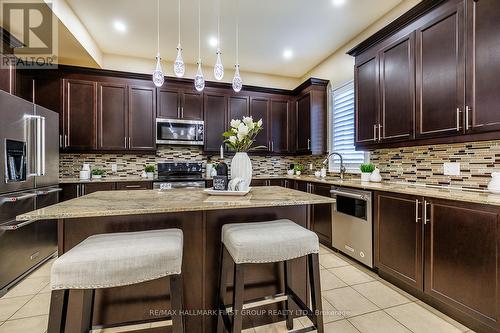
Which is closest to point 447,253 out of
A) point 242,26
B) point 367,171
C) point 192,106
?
point 367,171

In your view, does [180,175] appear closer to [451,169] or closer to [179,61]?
[179,61]

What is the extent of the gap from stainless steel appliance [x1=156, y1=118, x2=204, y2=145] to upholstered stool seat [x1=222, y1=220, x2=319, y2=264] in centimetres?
289

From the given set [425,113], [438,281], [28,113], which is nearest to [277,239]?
[438,281]

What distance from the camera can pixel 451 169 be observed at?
7.30 feet

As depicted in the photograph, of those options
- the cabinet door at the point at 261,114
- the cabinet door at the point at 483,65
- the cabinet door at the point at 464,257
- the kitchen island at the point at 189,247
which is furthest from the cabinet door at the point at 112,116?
the cabinet door at the point at 483,65

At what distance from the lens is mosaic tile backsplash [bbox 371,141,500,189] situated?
6.48 ft

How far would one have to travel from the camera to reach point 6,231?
7.15 ft

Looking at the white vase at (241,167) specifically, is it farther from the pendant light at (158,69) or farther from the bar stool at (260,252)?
the pendant light at (158,69)

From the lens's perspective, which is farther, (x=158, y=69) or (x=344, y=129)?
(x=344, y=129)

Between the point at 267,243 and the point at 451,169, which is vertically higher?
the point at 451,169

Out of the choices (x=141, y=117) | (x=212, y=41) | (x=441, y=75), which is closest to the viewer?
(x=441, y=75)

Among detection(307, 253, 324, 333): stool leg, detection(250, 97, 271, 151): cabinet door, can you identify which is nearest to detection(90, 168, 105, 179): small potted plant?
detection(250, 97, 271, 151): cabinet door

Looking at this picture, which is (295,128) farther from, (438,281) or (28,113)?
(28,113)

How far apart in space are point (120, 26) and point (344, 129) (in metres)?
3.50
